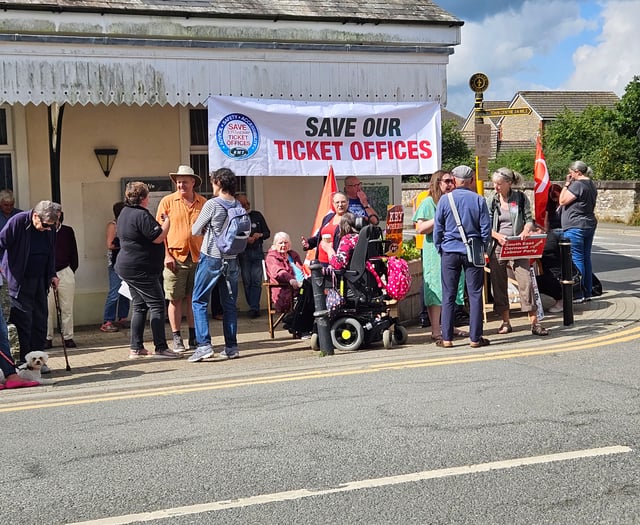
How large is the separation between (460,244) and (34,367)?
430 centimetres

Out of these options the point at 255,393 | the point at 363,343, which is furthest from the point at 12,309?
the point at 363,343

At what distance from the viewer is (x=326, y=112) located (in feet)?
37.4

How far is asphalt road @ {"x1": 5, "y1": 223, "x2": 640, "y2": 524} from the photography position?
16.0 feet

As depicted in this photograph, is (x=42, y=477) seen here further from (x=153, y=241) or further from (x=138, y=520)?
(x=153, y=241)

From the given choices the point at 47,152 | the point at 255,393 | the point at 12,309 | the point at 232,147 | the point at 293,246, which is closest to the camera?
the point at 255,393

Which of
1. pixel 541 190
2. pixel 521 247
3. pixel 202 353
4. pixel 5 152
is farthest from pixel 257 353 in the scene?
pixel 541 190

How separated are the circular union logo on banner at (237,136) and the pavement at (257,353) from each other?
7.20 ft

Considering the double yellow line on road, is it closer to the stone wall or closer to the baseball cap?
the baseball cap

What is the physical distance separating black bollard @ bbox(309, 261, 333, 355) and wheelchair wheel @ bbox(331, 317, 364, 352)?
0.15 metres

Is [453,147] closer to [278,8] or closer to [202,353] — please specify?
[278,8]

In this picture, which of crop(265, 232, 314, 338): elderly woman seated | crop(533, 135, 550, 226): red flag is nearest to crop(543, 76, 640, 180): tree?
crop(533, 135, 550, 226): red flag

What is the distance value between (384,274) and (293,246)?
11.7ft

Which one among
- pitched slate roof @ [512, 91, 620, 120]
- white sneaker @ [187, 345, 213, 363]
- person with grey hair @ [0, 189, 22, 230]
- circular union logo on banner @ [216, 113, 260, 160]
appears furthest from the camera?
pitched slate roof @ [512, 91, 620, 120]

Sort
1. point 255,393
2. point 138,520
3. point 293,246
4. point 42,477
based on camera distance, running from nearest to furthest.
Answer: point 138,520
point 42,477
point 255,393
point 293,246
